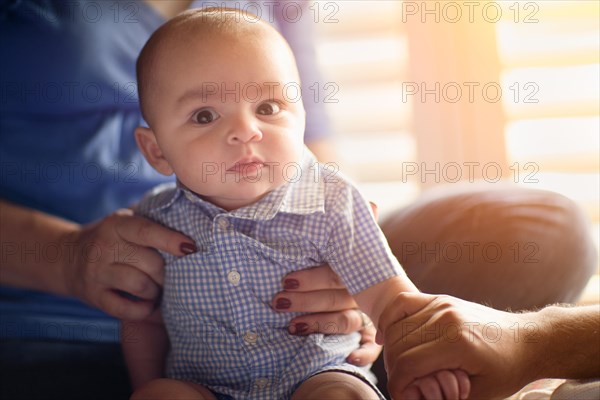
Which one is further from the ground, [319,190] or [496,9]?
[496,9]

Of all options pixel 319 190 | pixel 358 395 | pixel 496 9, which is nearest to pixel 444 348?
pixel 358 395

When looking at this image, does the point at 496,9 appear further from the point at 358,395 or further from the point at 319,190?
the point at 358,395

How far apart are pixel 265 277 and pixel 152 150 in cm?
28

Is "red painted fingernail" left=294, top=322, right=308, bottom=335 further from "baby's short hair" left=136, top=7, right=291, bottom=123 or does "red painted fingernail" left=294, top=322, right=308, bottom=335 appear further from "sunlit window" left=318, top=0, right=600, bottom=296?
"sunlit window" left=318, top=0, right=600, bottom=296

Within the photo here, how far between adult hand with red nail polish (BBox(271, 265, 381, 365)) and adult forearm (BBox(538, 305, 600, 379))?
0.27m

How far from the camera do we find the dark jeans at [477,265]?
3.46ft

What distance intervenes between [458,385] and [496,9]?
138 cm

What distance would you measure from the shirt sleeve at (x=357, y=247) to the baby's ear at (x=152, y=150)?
28 cm

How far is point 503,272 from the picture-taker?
1064 millimetres

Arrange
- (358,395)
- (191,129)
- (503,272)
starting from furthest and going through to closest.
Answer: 1. (503,272)
2. (191,129)
3. (358,395)

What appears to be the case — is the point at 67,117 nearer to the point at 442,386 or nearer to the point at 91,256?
the point at 91,256

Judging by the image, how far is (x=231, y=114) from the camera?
36.6 inches

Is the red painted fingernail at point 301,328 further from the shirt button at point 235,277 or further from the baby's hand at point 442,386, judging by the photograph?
the baby's hand at point 442,386

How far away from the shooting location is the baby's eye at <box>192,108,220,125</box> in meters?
0.94
